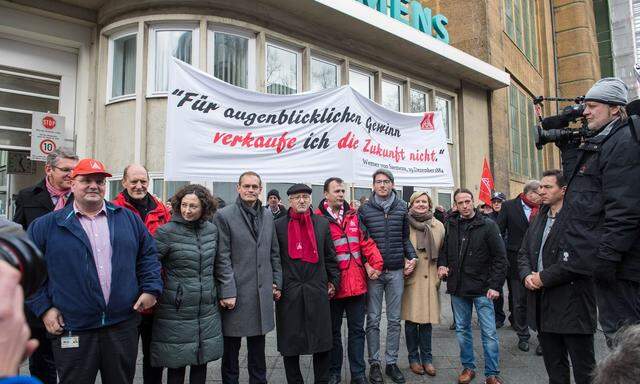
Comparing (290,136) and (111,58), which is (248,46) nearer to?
(111,58)

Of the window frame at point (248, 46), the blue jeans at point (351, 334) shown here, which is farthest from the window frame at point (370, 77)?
the blue jeans at point (351, 334)

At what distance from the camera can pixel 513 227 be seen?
6258mm

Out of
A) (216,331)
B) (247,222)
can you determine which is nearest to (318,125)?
(247,222)

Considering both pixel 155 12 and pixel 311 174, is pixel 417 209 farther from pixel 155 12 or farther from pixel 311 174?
pixel 155 12

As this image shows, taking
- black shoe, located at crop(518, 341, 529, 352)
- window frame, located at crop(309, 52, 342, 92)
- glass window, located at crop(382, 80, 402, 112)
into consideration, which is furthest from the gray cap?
glass window, located at crop(382, 80, 402, 112)

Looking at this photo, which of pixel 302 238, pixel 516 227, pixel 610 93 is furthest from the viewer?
pixel 516 227

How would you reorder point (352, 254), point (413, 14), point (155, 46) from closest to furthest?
point (352, 254), point (155, 46), point (413, 14)

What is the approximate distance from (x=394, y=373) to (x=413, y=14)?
37.4ft

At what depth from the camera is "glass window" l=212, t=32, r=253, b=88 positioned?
9234 mm

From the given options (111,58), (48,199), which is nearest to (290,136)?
(48,199)

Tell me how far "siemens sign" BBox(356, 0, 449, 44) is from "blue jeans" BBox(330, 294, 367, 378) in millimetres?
9277

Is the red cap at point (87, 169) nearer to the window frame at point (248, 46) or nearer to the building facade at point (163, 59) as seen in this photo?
the building facade at point (163, 59)

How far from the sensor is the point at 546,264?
3334 mm

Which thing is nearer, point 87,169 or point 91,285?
point 91,285
